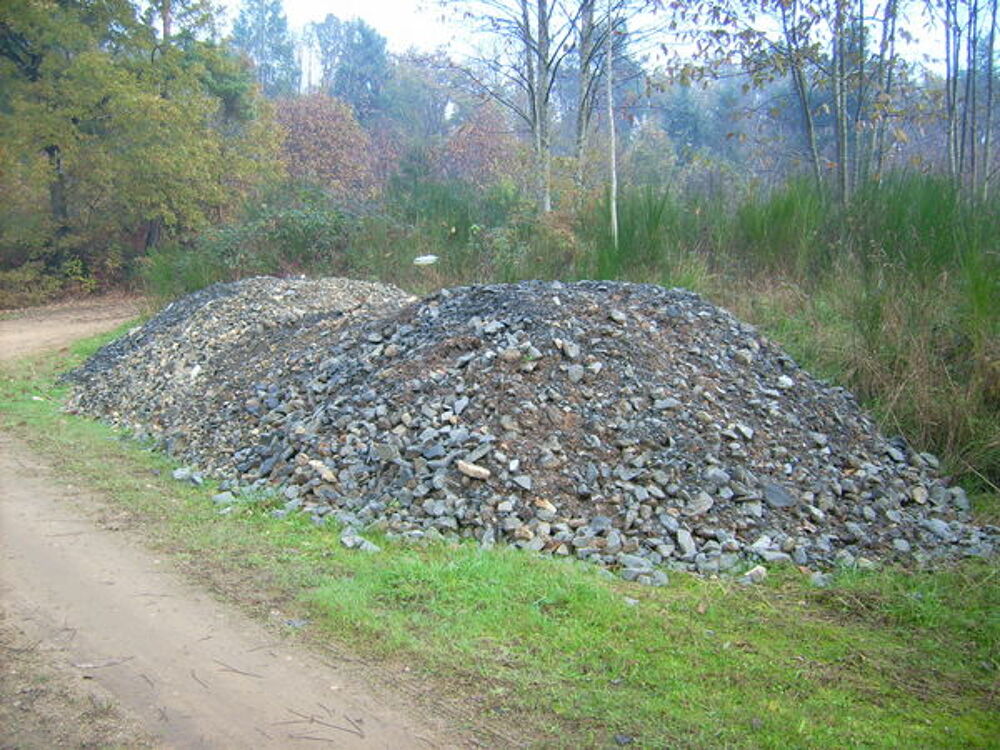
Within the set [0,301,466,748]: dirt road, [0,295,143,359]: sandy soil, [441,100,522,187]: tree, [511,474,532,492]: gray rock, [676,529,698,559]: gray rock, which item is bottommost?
[676,529,698,559]: gray rock

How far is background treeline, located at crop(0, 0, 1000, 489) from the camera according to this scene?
684 centimetres

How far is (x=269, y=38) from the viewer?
46.9m

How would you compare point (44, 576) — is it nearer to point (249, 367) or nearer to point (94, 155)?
point (249, 367)

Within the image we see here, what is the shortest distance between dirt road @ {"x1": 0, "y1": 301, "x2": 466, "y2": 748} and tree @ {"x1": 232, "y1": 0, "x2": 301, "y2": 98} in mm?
44559

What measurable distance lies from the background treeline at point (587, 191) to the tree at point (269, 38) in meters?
21.3

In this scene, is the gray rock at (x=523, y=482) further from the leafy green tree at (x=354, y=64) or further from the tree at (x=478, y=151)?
the leafy green tree at (x=354, y=64)

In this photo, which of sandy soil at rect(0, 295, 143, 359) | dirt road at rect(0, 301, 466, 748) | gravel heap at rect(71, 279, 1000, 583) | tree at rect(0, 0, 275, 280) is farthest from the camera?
tree at rect(0, 0, 275, 280)

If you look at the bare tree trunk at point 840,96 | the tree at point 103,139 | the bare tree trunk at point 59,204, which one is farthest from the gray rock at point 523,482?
the bare tree trunk at point 59,204

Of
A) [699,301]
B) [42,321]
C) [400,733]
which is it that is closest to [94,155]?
[42,321]

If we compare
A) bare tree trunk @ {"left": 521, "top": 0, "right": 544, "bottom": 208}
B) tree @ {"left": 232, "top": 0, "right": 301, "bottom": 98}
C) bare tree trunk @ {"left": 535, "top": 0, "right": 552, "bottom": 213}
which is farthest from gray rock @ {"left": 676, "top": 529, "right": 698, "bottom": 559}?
tree @ {"left": 232, "top": 0, "right": 301, "bottom": 98}

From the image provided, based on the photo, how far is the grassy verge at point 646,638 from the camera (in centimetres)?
288

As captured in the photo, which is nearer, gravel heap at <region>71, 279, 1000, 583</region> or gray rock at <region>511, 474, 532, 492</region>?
gravel heap at <region>71, 279, 1000, 583</region>

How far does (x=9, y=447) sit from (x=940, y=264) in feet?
25.5

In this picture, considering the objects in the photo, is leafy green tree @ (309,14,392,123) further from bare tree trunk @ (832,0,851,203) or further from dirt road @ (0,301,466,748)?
dirt road @ (0,301,466,748)
